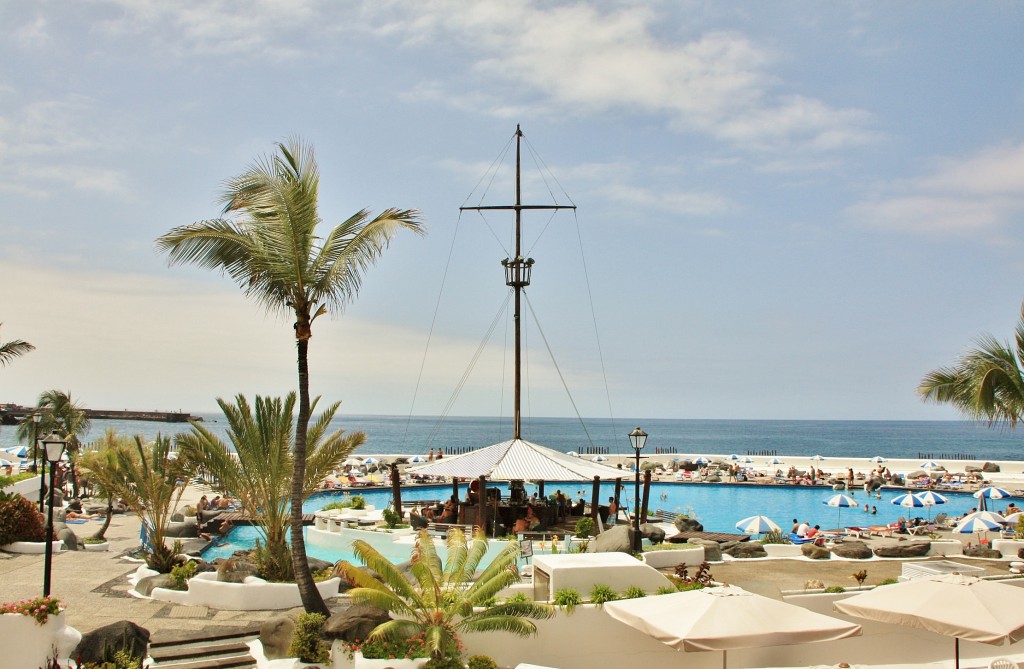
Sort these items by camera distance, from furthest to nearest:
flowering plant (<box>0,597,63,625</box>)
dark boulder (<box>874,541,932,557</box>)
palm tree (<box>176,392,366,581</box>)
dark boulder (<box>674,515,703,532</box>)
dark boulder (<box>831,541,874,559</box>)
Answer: dark boulder (<box>674,515,703,532</box>) < dark boulder (<box>874,541,932,557</box>) < dark boulder (<box>831,541,874,559</box>) < palm tree (<box>176,392,366,581</box>) < flowering plant (<box>0,597,63,625</box>)

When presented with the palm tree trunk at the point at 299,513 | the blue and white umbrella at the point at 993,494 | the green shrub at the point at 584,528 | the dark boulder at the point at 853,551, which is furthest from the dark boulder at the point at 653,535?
the blue and white umbrella at the point at 993,494

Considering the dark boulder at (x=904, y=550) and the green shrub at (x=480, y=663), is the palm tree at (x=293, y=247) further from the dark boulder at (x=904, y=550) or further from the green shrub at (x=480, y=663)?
the dark boulder at (x=904, y=550)

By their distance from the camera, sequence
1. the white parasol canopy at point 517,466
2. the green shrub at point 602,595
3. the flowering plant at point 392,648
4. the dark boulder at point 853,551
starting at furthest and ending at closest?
the white parasol canopy at point 517,466
the dark boulder at point 853,551
the green shrub at point 602,595
the flowering plant at point 392,648

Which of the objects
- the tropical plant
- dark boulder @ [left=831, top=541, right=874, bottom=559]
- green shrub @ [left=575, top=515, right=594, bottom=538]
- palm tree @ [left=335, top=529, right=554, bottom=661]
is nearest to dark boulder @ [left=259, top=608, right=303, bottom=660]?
palm tree @ [left=335, top=529, right=554, bottom=661]

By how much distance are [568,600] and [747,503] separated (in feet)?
107

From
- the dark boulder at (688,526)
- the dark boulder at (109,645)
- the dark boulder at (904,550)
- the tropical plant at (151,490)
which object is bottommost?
the dark boulder at (688,526)

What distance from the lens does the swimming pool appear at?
37966 millimetres

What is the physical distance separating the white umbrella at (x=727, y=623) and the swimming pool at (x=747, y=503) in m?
20.9

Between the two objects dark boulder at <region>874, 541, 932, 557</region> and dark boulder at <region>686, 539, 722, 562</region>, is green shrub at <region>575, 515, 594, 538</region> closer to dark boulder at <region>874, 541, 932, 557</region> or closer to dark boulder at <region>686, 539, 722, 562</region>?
dark boulder at <region>686, 539, 722, 562</region>

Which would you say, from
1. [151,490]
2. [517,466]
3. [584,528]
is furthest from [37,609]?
[584,528]

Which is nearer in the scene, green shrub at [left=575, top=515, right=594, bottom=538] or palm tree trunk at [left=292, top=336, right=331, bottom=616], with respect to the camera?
palm tree trunk at [left=292, top=336, right=331, bottom=616]

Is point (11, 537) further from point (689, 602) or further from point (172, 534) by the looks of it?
point (689, 602)

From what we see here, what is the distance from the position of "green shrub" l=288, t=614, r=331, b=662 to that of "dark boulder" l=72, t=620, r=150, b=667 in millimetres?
2160

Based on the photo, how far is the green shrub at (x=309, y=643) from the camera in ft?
40.9
